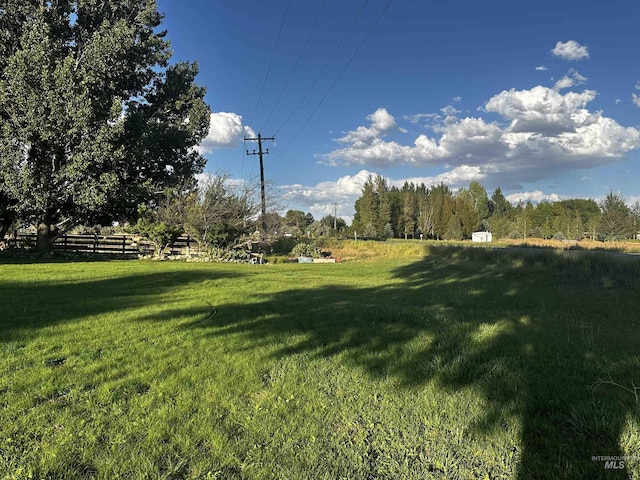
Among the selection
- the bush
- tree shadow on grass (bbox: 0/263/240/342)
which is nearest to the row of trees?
the bush

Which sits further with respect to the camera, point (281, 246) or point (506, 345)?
point (281, 246)

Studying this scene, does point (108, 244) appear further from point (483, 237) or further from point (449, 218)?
point (449, 218)

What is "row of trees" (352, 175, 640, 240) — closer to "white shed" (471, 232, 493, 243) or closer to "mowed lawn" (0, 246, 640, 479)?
"white shed" (471, 232, 493, 243)

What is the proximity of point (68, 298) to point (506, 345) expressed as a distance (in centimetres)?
777

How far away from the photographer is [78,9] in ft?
68.4

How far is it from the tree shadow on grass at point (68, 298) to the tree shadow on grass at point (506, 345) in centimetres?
210

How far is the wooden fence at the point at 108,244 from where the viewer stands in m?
22.6

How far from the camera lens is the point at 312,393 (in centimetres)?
334

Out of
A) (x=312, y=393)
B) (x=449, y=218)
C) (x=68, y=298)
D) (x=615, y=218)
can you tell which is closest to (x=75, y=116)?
(x=68, y=298)

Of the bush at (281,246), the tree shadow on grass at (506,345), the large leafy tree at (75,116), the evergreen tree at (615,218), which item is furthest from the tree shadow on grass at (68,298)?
the evergreen tree at (615,218)

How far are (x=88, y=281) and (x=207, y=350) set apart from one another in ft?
26.6

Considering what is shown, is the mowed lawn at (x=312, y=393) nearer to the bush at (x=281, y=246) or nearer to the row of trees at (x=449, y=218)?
the bush at (x=281, y=246)

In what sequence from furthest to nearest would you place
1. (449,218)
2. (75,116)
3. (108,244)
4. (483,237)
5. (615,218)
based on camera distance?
1. (449,218)
2. (483,237)
3. (615,218)
4. (108,244)
5. (75,116)

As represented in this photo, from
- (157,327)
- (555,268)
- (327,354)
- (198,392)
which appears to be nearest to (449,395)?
(327,354)
